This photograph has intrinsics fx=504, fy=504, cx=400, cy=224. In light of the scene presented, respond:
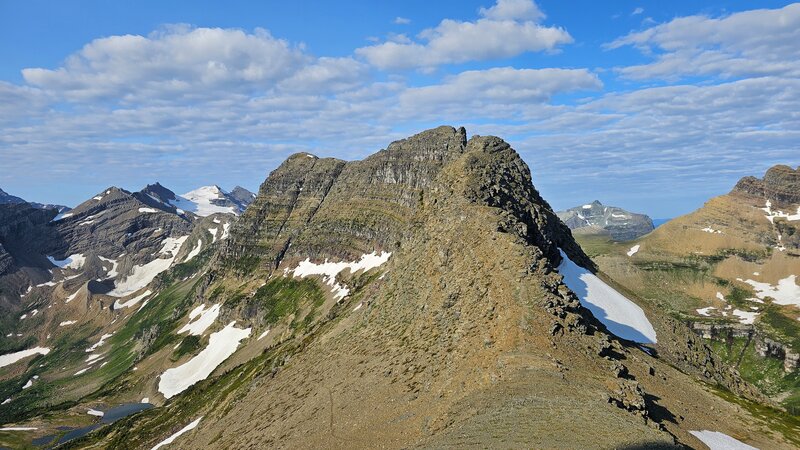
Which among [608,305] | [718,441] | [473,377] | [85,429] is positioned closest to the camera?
[473,377]

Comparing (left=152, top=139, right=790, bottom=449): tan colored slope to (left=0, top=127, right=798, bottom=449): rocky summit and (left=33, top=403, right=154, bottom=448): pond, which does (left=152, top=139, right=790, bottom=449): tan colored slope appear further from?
(left=33, top=403, right=154, bottom=448): pond

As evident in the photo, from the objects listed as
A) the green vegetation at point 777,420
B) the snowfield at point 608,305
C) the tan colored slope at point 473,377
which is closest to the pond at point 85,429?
the tan colored slope at point 473,377

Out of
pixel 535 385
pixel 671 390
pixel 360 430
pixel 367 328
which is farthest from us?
pixel 367 328

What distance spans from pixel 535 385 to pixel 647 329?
64443 mm

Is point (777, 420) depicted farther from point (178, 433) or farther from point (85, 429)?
point (85, 429)

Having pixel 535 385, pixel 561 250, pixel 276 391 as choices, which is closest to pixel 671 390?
pixel 535 385

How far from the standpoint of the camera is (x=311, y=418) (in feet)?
225

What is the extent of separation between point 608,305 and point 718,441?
5067cm

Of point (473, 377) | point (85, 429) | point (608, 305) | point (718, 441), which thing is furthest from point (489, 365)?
point (85, 429)

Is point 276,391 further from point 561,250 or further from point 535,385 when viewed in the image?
point 561,250

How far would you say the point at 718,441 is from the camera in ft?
181

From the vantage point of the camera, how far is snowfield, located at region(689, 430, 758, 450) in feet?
176

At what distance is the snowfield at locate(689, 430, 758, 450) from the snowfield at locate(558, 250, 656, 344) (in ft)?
114

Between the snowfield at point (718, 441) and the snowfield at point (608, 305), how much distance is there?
34708 mm
